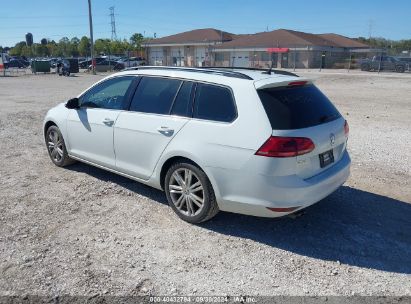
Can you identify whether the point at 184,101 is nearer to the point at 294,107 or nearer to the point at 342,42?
the point at 294,107

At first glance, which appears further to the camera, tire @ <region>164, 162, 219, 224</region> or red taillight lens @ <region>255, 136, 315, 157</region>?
tire @ <region>164, 162, 219, 224</region>

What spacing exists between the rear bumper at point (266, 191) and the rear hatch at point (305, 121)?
0.35 ft

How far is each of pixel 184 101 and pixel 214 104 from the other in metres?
0.42

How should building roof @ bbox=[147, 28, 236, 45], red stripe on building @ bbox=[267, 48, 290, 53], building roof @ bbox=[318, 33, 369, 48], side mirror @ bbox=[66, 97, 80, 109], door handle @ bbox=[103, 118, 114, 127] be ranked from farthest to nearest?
building roof @ bbox=[318, 33, 369, 48] < building roof @ bbox=[147, 28, 236, 45] < red stripe on building @ bbox=[267, 48, 290, 53] < side mirror @ bbox=[66, 97, 80, 109] < door handle @ bbox=[103, 118, 114, 127]

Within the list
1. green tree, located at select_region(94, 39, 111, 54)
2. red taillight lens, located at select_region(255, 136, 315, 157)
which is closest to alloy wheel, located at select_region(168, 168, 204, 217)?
red taillight lens, located at select_region(255, 136, 315, 157)

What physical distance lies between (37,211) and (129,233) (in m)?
1.37

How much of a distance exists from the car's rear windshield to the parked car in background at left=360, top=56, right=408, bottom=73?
3761cm

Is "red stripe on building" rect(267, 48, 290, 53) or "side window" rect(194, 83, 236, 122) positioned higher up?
"red stripe on building" rect(267, 48, 290, 53)

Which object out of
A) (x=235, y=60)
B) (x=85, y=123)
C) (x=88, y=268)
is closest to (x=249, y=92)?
(x=88, y=268)

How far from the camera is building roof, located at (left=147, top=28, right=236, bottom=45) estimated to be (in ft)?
222

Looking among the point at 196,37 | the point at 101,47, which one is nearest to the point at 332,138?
the point at 196,37

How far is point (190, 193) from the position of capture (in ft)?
14.1

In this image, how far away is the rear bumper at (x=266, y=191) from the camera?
3.67 metres

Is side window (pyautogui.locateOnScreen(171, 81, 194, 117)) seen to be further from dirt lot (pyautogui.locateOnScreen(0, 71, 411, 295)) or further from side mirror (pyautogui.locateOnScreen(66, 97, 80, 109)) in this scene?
side mirror (pyautogui.locateOnScreen(66, 97, 80, 109))
